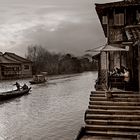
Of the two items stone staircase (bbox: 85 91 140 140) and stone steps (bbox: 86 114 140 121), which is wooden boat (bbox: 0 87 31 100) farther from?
stone steps (bbox: 86 114 140 121)

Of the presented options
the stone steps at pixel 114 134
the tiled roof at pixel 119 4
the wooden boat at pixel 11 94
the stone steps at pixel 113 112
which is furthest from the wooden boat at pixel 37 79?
the stone steps at pixel 114 134

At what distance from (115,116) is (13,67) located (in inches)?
2532

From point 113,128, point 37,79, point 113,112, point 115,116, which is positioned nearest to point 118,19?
point 113,112

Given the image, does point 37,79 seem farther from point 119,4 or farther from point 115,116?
point 115,116

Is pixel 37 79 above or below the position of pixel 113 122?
below

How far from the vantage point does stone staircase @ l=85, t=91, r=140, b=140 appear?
10898 millimetres

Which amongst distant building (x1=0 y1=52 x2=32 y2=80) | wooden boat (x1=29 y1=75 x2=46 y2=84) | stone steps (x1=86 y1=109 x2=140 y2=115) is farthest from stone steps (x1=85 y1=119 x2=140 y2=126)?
distant building (x1=0 y1=52 x2=32 y2=80)

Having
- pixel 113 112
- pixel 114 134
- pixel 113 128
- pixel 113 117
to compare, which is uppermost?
pixel 113 112

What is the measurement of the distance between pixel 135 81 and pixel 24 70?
66644 millimetres

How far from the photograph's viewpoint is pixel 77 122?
19.5 metres

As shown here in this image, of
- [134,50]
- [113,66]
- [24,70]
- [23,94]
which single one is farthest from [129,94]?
[24,70]

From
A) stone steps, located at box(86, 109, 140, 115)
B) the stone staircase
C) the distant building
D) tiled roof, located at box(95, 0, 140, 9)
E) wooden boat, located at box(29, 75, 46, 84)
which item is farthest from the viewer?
the distant building

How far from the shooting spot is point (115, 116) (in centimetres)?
1154

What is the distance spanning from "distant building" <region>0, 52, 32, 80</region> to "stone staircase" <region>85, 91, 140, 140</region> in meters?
60.1
